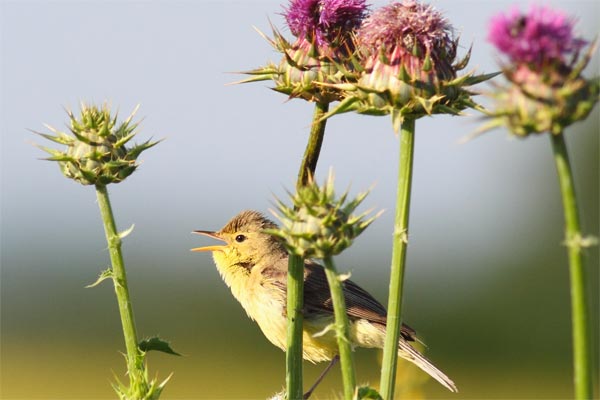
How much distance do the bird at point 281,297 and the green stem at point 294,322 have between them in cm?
271

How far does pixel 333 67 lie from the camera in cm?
612

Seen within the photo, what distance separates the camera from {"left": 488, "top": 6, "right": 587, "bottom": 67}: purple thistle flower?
4047 mm

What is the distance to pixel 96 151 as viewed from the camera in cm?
589

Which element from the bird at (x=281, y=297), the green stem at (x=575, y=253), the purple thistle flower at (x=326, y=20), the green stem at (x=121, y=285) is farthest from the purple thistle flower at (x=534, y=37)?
the bird at (x=281, y=297)

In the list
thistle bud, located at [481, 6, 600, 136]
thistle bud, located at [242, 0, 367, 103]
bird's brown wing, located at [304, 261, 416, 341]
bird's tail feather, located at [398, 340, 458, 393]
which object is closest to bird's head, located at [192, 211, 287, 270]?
bird's brown wing, located at [304, 261, 416, 341]

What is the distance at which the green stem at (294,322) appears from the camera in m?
5.61

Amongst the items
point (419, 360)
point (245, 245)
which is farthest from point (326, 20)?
point (245, 245)

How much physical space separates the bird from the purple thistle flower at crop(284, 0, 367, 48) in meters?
2.60

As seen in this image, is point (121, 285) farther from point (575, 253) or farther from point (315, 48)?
point (575, 253)

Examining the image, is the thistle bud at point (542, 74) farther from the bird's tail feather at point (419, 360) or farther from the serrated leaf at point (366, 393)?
the bird's tail feather at point (419, 360)

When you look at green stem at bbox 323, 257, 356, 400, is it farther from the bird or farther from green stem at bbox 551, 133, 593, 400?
the bird

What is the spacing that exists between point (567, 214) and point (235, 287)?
21.7 feet

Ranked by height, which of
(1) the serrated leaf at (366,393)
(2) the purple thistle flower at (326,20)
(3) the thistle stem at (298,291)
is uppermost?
(2) the purple thistle flower at (326,20)

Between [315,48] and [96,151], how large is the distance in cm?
139
